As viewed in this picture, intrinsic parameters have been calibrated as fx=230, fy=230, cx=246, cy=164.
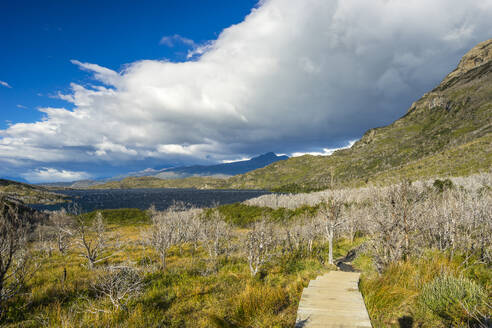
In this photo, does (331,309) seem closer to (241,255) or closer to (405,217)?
(405,217)

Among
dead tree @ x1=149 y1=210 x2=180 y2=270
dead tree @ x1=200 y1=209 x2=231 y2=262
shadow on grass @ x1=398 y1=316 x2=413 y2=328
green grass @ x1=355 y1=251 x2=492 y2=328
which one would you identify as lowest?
dead tree @ x1=200 y1=209 x2=231 y2=262

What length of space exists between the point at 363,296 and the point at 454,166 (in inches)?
5086

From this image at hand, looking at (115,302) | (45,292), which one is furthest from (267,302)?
(45,292)

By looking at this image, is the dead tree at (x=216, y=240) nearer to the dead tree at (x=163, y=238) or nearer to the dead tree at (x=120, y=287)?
the dead tree at (x=163, y=238)

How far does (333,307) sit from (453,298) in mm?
3204

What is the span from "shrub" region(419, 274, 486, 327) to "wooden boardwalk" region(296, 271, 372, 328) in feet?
6.19

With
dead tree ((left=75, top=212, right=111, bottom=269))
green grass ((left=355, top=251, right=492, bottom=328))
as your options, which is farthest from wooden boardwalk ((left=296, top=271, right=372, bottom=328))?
dead tree ((left=75, top=212, right=111, bottom=269))

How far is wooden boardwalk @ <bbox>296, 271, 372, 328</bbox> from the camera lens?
6426mm

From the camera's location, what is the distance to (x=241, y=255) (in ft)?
83.9

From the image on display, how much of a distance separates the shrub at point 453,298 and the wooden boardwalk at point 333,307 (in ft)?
6.19

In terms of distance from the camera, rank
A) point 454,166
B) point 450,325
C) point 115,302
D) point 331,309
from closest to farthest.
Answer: point 450,325, point 331,309, point 115,302, point 454,166

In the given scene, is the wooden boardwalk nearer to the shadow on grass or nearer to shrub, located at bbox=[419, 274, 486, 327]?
the shadow on grass

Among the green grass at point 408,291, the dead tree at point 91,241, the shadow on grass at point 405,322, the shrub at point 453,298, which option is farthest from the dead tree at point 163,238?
the shrub at point 453,298

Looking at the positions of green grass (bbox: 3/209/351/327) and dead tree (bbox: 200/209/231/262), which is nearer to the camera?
green grass (bbox: 3/209/351/327)
